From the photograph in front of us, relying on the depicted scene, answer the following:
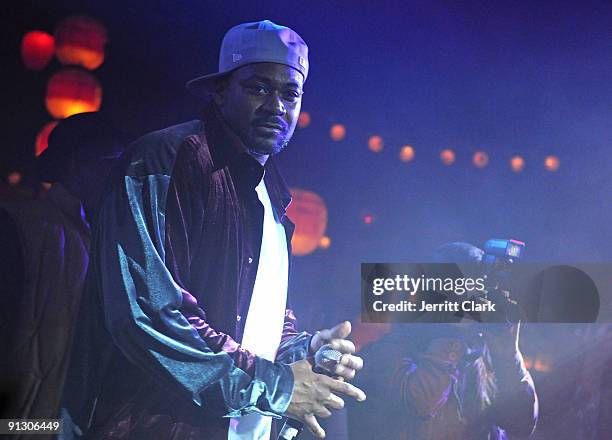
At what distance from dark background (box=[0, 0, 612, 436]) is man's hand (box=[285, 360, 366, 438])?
0.76ft

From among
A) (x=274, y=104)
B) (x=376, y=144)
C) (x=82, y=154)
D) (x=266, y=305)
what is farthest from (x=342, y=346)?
(x=82, y=154)

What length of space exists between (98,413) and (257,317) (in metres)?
0.62

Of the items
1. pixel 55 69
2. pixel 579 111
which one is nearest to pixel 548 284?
pixel 579 111

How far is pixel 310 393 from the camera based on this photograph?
99.9 inches

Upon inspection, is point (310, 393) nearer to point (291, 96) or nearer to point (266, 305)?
point (266, 305)

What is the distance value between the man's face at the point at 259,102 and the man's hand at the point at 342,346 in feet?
2.29

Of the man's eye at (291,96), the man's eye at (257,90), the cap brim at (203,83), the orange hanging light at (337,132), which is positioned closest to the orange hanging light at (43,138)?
the cap brim at (203,83)

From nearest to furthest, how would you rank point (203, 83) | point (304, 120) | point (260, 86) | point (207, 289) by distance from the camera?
point (207, 289)
point (260, 86)
point (203, 83)
point (304, 120)

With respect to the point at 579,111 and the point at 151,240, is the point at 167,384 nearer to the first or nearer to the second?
the point at 151,240

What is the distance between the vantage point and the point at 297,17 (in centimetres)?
286

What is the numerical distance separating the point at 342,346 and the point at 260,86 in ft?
3.18

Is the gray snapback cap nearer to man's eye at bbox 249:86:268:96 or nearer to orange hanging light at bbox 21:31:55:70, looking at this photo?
man's eye at bbox 249:86:268:96

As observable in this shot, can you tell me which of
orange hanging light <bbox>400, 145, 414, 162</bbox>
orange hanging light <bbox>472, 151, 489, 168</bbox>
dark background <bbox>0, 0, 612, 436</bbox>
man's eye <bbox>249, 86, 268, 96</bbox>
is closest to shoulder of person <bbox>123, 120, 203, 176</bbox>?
dark background <bbox>0, 0, 612, 436</bbox>

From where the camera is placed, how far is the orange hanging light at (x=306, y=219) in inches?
108
